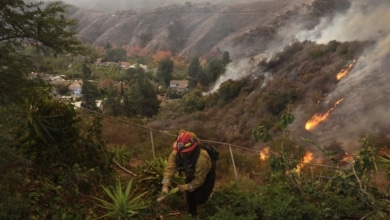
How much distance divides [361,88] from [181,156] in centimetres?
3308

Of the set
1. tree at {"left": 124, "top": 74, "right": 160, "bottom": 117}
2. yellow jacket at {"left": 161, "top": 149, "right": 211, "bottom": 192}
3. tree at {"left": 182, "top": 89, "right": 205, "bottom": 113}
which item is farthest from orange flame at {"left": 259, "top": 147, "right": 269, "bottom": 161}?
tree at {"left": 182, "top": 89, "right": 205, "bottom": 113}

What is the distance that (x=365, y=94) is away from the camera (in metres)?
32.5

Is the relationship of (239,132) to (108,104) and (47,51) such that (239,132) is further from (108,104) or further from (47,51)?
(47,51)

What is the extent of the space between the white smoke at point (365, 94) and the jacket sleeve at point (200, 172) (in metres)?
20.3

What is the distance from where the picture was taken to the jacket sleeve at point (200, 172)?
512 centimetres

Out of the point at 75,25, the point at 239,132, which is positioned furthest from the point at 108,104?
the point at 75,25

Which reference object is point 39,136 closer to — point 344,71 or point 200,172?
point 200,172

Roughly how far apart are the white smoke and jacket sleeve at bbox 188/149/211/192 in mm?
20337

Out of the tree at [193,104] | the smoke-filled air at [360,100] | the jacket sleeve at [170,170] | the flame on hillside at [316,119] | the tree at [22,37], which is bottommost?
the tree at [193,104]

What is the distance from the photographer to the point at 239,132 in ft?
115

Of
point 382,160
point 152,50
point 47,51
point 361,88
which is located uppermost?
point 47,51

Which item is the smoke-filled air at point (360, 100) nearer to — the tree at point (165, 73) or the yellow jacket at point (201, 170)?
the yellow jacket at point (201, 170)

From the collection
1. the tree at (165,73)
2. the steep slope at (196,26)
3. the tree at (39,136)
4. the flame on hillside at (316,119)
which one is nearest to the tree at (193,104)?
the flame on hillside at (316,119)

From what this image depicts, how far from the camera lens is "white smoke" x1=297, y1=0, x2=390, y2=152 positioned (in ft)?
88.8
